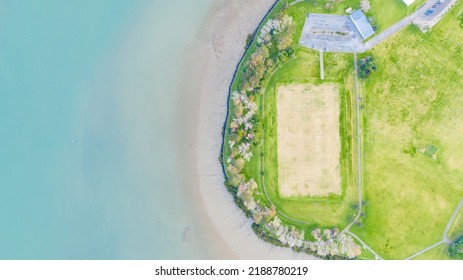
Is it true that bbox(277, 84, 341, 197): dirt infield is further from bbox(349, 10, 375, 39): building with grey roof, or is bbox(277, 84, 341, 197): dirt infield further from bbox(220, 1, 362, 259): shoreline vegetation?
bbox(349, 10, 375, 39): building with grey roof

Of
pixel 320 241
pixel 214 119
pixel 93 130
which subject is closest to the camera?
pixel 320 241

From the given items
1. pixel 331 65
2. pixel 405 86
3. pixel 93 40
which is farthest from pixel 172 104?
pixel 405 86

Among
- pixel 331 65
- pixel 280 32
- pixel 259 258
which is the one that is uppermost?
pixel 280 32

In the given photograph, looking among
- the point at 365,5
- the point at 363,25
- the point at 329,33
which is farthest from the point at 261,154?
the point at 365,5

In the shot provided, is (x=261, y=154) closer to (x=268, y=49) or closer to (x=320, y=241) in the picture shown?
(x=320, y=241)

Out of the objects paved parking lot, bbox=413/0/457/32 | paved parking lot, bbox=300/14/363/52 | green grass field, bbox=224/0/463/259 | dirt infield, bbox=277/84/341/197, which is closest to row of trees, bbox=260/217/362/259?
green grass field, bbox=224/0/463/259
